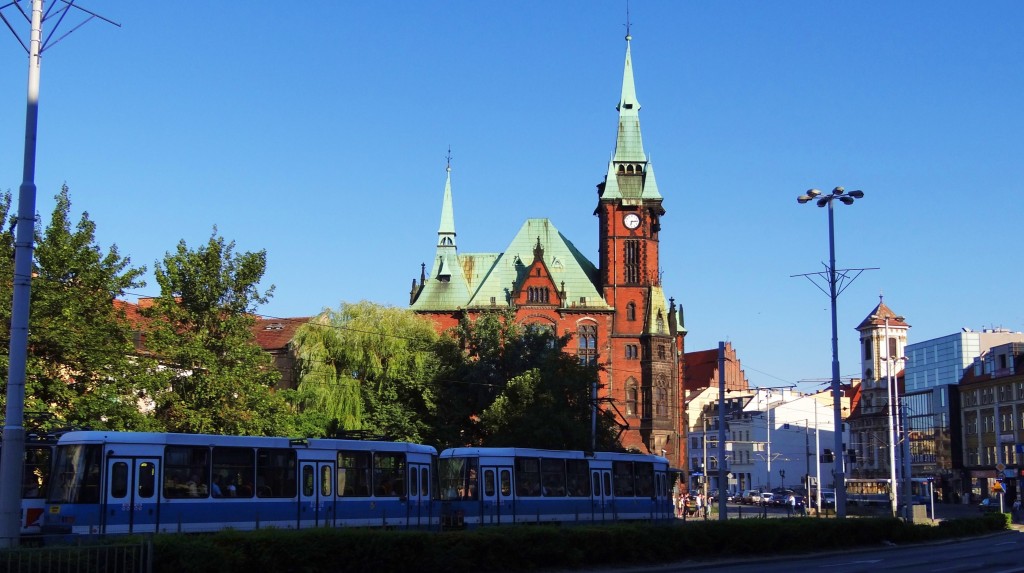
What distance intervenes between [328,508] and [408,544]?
11.9 metres

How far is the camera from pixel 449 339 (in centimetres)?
6881

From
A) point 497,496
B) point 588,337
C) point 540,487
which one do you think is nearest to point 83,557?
point 497,496

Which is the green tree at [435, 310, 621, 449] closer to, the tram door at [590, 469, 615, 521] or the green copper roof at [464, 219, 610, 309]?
the tram door at [590, 469, 615, 521]

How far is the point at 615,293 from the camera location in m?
103

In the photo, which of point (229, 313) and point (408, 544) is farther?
point (229, 313)

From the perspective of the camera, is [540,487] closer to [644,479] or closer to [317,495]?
[644,479]

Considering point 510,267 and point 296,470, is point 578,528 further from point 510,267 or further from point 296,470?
point 510,267

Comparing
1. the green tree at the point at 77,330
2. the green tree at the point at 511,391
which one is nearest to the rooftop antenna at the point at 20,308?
the green tree at the point at 77,330

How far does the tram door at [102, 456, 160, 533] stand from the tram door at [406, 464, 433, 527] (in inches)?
411

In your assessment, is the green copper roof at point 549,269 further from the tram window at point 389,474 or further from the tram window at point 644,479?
the tram window at point 389,474

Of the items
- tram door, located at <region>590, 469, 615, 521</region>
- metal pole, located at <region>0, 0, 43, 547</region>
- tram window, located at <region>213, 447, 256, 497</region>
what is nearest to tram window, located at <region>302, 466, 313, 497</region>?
tram window, located at <region>213, 447, 256, 497</region>

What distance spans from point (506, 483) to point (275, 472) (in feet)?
35.4

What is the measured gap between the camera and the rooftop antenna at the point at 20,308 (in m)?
19.0

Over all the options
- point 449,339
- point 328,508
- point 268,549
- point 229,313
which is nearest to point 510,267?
point 449,339
